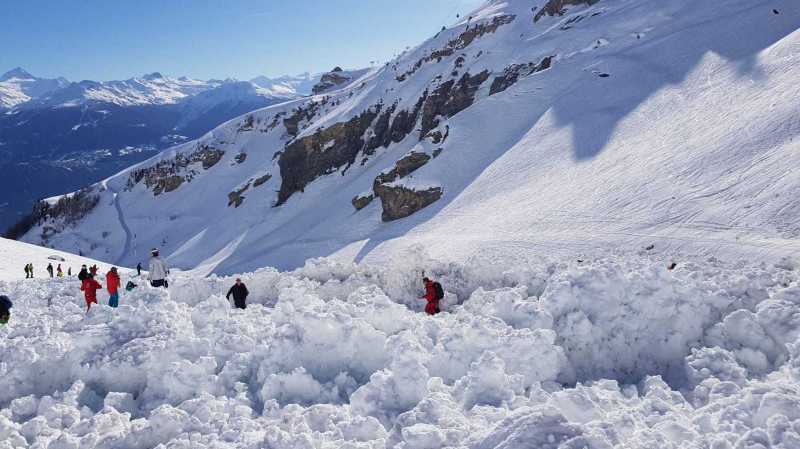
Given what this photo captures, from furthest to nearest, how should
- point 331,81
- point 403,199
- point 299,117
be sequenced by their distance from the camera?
point 331,81, point 299,117, point 403,199

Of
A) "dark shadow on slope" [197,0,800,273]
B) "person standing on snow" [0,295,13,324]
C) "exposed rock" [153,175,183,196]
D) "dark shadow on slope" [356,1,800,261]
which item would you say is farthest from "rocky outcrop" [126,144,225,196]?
"person standing on snow" [0,295,13,324]

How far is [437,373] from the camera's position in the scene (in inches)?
275

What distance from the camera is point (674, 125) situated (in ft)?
76.0

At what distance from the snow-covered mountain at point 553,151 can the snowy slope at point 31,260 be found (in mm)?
9194

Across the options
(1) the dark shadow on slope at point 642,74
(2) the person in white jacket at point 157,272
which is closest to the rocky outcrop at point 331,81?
(1) the dark shadow on slope at point 642,74

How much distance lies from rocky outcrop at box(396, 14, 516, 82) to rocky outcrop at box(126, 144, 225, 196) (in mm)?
41333

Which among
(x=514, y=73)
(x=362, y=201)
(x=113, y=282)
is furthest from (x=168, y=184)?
(x=113, y=282)

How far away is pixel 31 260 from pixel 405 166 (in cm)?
2530

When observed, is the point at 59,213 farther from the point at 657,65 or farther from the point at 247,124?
the point at 657,65

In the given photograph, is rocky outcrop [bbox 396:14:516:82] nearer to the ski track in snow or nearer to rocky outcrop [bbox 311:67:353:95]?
the ski track in snow

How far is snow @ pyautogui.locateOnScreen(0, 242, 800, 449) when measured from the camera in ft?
16.4

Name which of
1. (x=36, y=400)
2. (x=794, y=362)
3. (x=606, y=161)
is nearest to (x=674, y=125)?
(x=606, y=161)

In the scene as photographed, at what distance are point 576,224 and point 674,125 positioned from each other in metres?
8.37

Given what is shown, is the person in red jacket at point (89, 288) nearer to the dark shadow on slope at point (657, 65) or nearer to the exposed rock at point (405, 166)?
the dark shadow on slope at point (657, 65)
